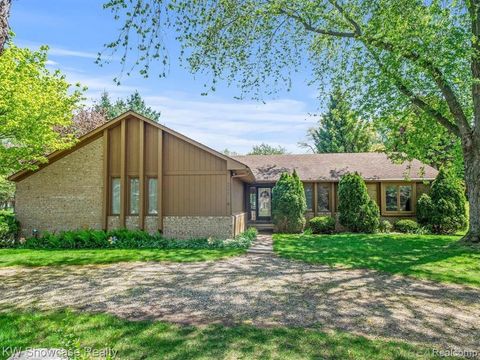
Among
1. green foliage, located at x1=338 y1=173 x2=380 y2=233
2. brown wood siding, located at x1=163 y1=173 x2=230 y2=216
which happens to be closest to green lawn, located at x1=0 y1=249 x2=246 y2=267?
brown wood siding, located at x1=163 y1=173 x2=230 y2=216

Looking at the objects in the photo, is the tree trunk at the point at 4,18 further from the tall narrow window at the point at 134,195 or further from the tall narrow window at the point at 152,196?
the tall narrow window at the point at 134,195

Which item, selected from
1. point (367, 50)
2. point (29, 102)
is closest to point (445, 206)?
point (367, 50)

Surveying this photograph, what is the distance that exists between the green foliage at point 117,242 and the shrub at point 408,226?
8884 mm

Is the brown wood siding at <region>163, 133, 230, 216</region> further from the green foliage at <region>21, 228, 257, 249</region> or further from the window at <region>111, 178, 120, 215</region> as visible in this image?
the window at <region>111, 178, 120, 215</region>

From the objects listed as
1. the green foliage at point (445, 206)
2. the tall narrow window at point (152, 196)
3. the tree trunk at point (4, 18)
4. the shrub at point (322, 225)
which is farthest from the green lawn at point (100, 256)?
the green foliage at point (445, 206)

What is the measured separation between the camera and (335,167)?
19.9 m

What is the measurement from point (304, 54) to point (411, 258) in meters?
8.78

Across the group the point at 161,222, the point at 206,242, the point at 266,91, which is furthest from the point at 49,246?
the point at 266,91

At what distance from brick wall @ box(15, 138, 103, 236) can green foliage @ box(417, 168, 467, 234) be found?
1551cm

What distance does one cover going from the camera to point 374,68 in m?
11.8

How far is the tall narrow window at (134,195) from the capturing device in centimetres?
1393

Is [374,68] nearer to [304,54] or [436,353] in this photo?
[304,54]

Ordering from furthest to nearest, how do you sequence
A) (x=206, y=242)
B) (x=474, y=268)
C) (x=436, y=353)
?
1. (x=206, y=242)
2. (x=474, y=268)
3. (x=436, y=353)

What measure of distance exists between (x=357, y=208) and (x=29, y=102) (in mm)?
14449
